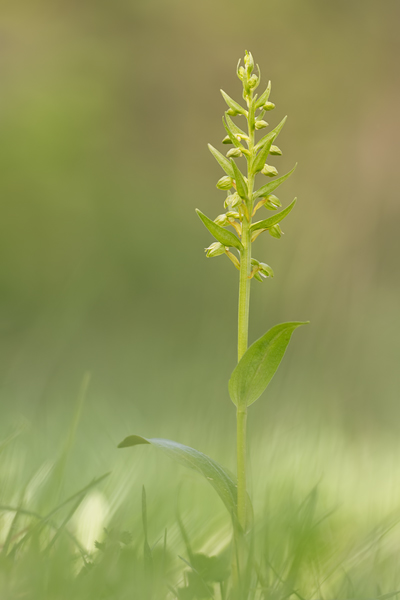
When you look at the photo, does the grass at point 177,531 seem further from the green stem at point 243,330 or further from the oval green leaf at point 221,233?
the oval green leaf at point 221,233

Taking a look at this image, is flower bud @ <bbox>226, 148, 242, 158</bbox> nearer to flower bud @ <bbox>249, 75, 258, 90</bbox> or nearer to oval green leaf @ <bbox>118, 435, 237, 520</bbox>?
flower bud @ <bbox>249, 75, 258, 90</bbox>

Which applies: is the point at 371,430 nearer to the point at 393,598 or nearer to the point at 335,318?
the point at 335,318

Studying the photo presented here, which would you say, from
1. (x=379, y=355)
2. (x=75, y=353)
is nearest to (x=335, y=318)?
(x=379, y=355)

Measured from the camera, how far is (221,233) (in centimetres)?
38

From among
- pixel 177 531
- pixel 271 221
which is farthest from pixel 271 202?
pixel 177 531

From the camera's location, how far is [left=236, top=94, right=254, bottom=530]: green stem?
35 cm

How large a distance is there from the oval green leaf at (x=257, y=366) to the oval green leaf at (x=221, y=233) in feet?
0.26

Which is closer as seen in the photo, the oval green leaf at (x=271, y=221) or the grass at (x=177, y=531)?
the grass at (x=177, y=531)

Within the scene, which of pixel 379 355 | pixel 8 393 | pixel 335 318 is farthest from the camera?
pixel 379 355

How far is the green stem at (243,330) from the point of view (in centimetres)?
35

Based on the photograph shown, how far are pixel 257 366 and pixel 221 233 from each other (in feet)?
0.34

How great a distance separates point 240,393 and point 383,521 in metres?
0.13

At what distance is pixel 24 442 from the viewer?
43cm

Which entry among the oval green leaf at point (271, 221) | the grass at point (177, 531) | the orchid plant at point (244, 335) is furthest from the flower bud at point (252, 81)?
the grass at point (177, 531)
